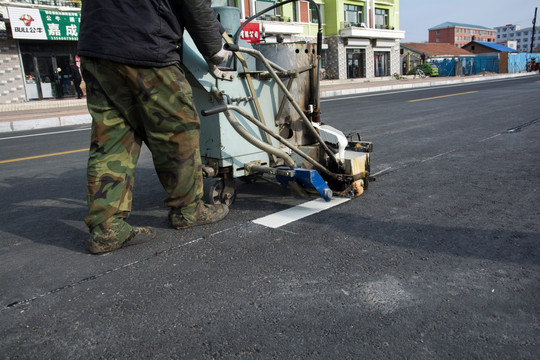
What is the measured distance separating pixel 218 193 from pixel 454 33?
456 ft

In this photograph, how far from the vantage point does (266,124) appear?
341 centimetres

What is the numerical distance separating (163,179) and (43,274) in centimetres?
86

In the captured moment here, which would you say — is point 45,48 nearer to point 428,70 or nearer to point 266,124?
point 266,124

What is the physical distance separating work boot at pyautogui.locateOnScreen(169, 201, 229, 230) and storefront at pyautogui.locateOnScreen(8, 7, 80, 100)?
18395 millimetres

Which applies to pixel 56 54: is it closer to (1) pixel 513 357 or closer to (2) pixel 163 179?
(2) pixel 163 179

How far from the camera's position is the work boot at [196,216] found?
115 inches

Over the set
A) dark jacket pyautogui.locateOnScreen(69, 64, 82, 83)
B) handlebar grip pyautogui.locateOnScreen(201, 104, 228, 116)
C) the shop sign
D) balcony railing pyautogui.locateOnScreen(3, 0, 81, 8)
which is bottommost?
handlebar grip pyautogui.locateOnScreen(201, 104, 228, 116)

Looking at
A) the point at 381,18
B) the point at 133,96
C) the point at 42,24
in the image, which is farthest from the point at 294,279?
the point at 381,18

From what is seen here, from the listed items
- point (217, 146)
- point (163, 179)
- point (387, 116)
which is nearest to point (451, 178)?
point (217, 146)

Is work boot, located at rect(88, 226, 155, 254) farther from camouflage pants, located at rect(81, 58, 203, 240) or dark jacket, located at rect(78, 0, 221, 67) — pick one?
dark jacket, located at rect(78, 0, 221, 67)

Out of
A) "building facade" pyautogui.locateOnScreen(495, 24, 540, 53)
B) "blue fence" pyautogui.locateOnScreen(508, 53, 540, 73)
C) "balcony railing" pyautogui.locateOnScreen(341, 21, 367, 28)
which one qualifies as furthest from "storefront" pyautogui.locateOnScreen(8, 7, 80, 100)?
"building facade" pyautogui.locateOnScreen(495, 24, 540, 53)

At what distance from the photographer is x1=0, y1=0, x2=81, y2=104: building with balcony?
17734mm

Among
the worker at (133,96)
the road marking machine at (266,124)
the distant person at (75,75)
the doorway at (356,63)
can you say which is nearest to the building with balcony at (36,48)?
the distant person at (75,75)

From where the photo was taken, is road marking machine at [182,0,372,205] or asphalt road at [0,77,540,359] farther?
road marking machine at [182,0,372,205]
